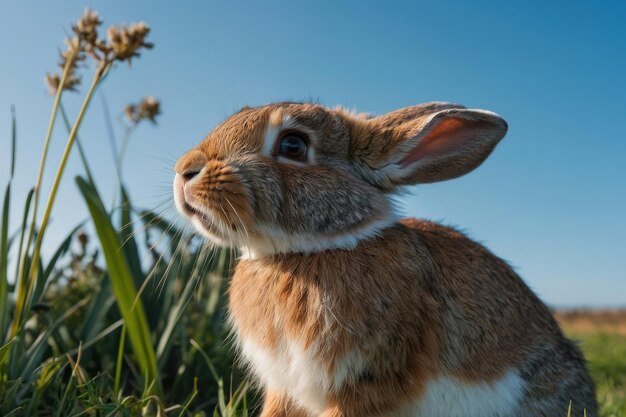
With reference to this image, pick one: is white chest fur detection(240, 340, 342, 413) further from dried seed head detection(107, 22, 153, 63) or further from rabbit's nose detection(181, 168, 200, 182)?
dried seed head detection(107, 22, 153, 63)

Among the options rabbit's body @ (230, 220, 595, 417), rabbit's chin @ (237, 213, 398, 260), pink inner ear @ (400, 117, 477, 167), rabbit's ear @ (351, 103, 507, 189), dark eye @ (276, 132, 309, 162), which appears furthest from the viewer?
pink inner ear @ (400, 117, 477, 167)

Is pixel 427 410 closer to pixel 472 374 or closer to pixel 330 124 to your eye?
pixel 472 374

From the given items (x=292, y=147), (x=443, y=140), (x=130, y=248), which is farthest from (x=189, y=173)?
(x=130, y=248)

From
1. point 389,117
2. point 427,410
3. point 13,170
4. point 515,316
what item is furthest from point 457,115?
point 13,170

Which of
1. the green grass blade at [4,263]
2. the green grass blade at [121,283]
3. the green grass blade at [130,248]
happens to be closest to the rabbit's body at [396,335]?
the green grass blade at [121,283]

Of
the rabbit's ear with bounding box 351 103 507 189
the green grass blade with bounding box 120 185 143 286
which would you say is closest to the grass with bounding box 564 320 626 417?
the rabbit's ear with bounding box 351 103 507 189

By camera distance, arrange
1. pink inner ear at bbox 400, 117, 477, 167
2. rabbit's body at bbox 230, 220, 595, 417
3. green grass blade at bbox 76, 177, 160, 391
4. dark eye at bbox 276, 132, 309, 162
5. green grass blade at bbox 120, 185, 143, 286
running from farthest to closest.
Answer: green grass blade at bbox 120, 185, 143, 286 → green grass blade at bbox 76, 177, 160, 391 → pink inner ear at bbox 400, 117, 477, 167 → dark eye at bbox 276, 132, 309, 162 → rabbit's body at bbox 230, 220, 595, 417

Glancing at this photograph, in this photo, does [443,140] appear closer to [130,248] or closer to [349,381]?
[349,381]
